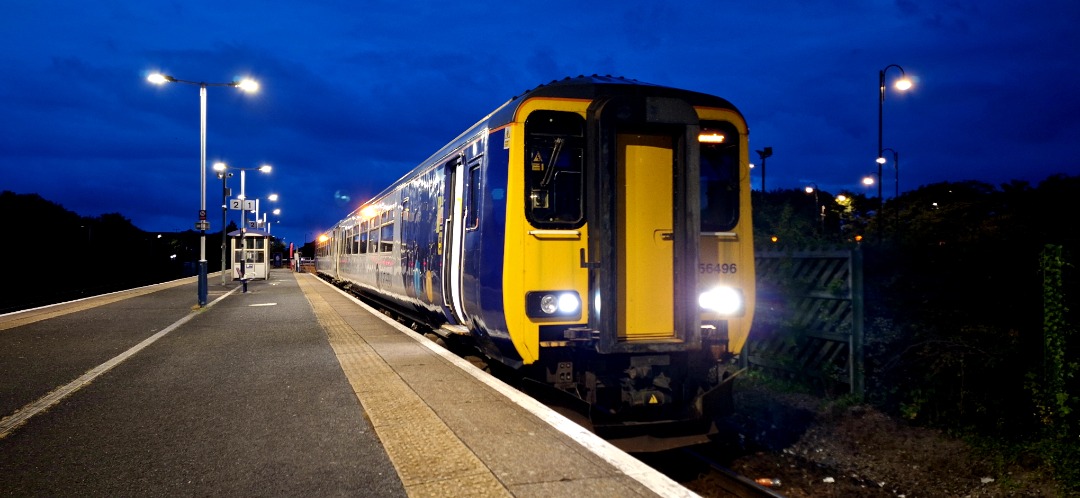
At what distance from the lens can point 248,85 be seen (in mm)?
18641

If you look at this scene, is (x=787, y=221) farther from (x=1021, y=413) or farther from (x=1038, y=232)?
(x=1021, y=413)

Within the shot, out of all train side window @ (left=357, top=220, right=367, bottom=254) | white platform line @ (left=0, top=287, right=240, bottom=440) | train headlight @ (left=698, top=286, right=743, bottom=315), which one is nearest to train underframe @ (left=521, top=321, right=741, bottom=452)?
train headlight @ (left=698, top=286, right=743, bottom=315)

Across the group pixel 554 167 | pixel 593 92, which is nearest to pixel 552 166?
pixel 554 167

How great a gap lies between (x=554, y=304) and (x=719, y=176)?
6.17ft

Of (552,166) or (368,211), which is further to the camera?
(368,211)

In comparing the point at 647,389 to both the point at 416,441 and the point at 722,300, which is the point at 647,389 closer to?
the point at 722,300

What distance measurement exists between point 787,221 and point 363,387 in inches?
232

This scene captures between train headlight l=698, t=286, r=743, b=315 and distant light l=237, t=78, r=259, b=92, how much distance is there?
16.1 meters

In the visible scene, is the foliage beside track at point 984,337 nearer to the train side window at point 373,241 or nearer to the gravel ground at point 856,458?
the gravel ground at point 856,458

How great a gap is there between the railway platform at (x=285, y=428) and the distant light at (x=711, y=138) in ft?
8.65

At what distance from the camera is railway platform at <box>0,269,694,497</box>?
13.2 feet

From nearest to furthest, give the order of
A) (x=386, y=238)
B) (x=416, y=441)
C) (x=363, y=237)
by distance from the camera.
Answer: (x=416, y=441) → (x=386, y=238) → (x=363, y=237)

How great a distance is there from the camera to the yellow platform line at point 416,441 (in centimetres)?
391

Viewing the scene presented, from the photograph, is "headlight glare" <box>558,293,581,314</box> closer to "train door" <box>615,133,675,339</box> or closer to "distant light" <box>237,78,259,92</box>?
"train door" <box>615,133,675,339</box>
